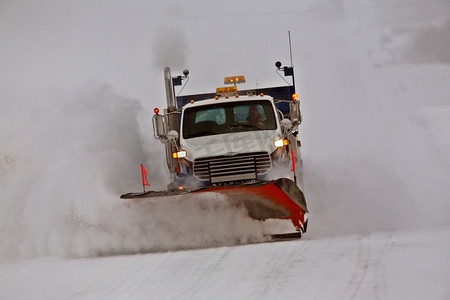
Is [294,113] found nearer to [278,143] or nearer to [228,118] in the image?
[278,143]

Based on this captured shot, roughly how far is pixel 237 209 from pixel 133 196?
1.28 meters

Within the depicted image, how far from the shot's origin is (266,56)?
137 feet

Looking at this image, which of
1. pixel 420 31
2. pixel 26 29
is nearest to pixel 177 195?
pixel 26 29

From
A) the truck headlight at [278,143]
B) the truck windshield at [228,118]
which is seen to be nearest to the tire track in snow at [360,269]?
the truck headlight at [278,143]

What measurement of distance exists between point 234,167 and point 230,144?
0.43 m

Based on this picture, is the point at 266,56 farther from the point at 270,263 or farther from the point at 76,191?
the point at 270,263

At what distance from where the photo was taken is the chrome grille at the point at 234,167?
10.6 metres

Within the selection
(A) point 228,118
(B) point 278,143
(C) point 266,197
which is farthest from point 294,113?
(C) point 266,197

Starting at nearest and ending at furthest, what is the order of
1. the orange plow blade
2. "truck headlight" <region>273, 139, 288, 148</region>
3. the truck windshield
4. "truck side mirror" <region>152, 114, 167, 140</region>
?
1. the orange plow blade
2. "truck headlight" <region>273, 139, 288, 148</region>
3. "truck side mirror" <region>152, 114, 167, 140</region>
4. the truck windshield

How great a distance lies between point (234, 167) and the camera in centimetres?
1057

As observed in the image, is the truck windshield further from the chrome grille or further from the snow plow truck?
the chrome grille

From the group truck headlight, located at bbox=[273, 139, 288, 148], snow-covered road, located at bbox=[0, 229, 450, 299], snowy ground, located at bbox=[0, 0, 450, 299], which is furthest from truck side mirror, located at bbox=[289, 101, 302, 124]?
snow-covered road, located at bbox=[0, 229, 450, 299]

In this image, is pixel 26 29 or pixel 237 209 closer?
pixel 237 209

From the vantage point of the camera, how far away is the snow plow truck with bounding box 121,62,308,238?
31.2ft
